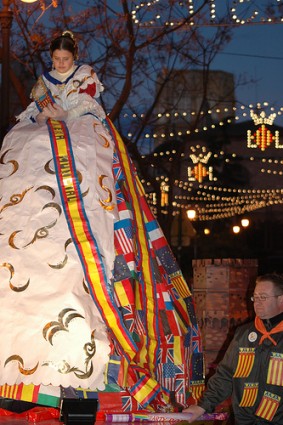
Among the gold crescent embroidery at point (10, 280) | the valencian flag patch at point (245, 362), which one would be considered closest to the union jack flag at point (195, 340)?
the gold crescent embroidery at point (10, 280)

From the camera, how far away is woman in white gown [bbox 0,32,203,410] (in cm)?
464

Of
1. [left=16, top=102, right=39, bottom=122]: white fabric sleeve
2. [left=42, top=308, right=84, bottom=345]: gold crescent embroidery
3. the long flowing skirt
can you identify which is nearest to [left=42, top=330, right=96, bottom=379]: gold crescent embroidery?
the long flowing skirt

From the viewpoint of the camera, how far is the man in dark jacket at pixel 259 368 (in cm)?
403

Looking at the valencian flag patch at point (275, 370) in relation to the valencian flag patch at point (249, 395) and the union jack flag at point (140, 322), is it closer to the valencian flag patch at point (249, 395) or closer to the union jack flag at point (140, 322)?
the valencian flag patch at point (249, 395)

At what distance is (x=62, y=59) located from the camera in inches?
221

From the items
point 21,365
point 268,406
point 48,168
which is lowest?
point 268,406

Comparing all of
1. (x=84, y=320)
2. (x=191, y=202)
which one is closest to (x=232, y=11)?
(x=84, y=320)

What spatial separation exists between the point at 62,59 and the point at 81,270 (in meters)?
1.49

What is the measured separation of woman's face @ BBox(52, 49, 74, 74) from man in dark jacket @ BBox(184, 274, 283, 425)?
2.13m

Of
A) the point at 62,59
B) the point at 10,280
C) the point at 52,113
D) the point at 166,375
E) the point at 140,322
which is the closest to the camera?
the point at 10,280

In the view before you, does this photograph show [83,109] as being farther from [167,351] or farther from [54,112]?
[167,351]

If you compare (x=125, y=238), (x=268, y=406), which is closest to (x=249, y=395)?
(x=268, y=406)

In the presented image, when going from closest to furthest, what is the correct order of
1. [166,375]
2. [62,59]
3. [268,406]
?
[268,406], [166,375], [62,59]

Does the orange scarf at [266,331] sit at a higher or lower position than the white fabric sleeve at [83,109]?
lower
